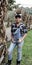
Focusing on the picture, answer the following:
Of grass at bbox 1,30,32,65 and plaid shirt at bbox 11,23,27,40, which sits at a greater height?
plaid shirt at bbox 11,23,27,40

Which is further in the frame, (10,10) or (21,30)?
(10,10)

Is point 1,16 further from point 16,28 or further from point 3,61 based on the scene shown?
point 3,61

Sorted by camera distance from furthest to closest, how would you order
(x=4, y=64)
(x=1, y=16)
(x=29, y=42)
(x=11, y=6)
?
1. (x=11, y=6)
2. (x=29, y=42)
3. (x=4, y=64)
4. (x=1, y=16)

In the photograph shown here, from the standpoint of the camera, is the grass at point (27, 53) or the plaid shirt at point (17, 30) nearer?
the plaid shirt at point (17, 30)

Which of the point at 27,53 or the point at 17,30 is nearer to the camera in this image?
the point at 17,30

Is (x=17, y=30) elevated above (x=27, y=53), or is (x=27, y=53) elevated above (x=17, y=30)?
(x=17, y=30)

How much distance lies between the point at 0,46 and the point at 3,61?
64 cm

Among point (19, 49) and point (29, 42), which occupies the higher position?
point (19, 49)

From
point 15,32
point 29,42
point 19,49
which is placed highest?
point 15,32

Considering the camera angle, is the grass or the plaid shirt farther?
the grass

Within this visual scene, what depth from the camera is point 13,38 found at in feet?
21.2

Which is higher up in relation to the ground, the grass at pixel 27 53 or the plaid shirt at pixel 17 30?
the plaid shirt at pixel 17 30

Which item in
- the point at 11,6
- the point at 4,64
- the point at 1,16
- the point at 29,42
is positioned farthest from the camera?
the point at 11,6

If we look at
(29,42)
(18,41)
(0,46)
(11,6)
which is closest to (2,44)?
(0,46)
